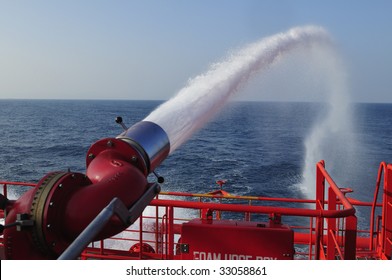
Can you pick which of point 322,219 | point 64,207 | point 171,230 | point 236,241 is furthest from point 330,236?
point 64,207

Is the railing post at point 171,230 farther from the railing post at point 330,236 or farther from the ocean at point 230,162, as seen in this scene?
the ocean at point 230,162

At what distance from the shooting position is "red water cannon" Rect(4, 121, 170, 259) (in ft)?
7.68

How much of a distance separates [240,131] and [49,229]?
69030 millimetres

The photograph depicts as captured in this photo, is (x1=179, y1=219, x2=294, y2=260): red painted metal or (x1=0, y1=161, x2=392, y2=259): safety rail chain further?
(x1=179, y1=219, x2=294, y2=260): red painted metal

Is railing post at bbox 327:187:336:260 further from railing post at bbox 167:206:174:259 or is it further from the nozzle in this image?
the nozzle

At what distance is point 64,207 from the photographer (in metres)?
2.44

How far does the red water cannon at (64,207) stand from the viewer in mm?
2340

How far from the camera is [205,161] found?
1500 inches

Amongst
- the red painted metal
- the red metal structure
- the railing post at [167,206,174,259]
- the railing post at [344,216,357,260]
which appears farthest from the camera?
the railing post at [167,206,174,259]

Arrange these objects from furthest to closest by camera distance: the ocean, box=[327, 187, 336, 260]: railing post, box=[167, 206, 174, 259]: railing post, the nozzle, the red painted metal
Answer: the ocean < box=[327, 187, 336, 260]: railing post < box=[167, 206, 174, 259]: railing post < the red painted metal < the nozzle

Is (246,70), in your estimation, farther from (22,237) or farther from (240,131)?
(240,131)

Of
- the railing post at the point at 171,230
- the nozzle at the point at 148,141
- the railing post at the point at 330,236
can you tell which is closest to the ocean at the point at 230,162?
the railing post at the point at 330,236

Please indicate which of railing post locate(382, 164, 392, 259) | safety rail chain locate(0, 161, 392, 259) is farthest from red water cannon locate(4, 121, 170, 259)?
railing post locate(382, 164, 392, 259)

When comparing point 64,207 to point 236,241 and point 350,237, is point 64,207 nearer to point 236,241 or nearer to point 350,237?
point 236,241
